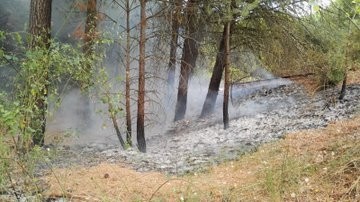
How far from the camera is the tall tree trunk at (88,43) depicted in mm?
7861

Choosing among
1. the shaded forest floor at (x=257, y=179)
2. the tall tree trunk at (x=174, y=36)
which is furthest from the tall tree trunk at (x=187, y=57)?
the shaded forest floor at (x=257, y=179)

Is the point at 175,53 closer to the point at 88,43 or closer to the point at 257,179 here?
the point at 88,43

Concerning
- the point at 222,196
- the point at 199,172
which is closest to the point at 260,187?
the point at 222,196

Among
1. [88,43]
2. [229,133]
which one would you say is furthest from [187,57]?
[88,43]

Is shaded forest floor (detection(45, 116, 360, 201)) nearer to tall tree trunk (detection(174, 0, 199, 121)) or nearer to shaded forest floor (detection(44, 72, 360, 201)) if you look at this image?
shaded forest floor (detection(44, 72, 360, 201))

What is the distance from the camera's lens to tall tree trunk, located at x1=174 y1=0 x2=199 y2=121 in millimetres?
11078

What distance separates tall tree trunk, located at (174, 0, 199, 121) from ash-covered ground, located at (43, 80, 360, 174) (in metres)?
0.92

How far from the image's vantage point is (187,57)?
13.0m

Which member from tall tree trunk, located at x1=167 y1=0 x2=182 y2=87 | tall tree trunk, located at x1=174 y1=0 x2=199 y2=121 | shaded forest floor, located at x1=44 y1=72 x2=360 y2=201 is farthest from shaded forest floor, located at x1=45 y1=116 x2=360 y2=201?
tall tree trunk, located at x1=174 y1=0 x2=199 y2=121

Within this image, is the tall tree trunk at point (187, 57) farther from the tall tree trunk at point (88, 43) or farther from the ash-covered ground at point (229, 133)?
the tall tree trunk at point (88, 43)

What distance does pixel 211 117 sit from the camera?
42.6 feet

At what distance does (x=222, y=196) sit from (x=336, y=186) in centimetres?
132

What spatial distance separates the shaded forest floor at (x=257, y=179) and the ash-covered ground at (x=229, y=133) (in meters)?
0.70

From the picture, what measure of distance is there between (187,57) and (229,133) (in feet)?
12.5
